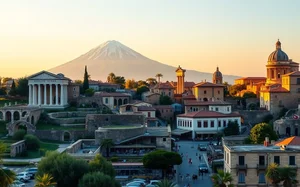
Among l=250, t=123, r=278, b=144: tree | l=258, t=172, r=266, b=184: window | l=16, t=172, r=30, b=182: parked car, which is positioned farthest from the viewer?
l=250, t=123, r=278, b=144: tree

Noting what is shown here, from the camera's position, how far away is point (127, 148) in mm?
51125

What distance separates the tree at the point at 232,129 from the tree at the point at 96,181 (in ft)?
115

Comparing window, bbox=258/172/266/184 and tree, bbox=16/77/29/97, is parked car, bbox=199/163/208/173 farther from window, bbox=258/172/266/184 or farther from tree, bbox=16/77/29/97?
tree, bbox=16/77/29/97

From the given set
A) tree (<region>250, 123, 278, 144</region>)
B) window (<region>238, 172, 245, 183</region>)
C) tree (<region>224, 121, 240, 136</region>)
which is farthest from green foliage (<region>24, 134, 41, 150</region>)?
tree (<region>224, 121, 240, 136</region>)

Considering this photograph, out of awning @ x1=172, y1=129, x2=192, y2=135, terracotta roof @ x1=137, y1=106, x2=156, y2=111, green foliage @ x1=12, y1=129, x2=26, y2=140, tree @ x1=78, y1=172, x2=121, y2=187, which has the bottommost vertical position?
tree @ x1=78, y1=172, x2=121, y2=187

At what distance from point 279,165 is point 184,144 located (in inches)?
1077

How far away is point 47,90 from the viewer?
244 feet

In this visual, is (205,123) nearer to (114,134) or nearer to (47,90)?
(114,134)

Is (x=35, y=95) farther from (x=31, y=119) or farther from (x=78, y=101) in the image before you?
(x=31, y=119)

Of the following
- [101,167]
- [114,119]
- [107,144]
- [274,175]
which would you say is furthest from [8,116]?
[274,175]

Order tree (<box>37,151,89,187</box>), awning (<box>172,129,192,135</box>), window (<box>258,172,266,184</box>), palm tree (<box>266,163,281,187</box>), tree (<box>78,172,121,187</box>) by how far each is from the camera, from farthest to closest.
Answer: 1. awning (<box>172,129,192,135</box>)
2. tree (<box>37,151,89,187</box>)
3. window (<box>258,172,266,184</box>)
4. tree (<box>78,172,121,187</box>)
5. palm tree (<box>266,163,281,187</box>)

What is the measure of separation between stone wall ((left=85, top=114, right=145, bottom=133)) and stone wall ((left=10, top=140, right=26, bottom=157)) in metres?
10.8

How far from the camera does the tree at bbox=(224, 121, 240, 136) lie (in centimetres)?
6456

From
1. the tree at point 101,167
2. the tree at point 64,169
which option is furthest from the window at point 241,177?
the tree at point 64,169
